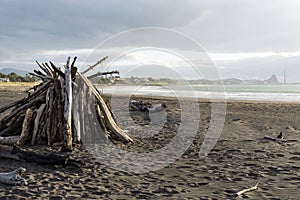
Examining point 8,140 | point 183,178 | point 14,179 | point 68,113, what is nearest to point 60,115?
point 68,113

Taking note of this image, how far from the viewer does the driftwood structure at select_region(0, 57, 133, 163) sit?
29.1 feet

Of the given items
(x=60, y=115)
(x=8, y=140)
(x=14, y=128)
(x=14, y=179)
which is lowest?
(x=14, y=179)

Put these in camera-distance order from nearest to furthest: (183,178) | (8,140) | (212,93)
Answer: (183,178) < (8,140) < (212,93)

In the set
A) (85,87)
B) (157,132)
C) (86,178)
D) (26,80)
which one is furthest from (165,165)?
(26,80)

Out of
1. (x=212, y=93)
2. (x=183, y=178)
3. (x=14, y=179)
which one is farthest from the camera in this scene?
(x=212, y=93)

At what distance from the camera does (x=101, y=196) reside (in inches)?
220

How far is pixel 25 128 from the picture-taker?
29.4 ft

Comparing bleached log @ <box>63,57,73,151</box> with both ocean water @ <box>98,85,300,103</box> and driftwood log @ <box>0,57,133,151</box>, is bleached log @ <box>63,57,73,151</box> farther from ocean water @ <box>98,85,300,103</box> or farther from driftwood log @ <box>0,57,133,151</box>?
ocean water @ <box>98,85,300,103</box>

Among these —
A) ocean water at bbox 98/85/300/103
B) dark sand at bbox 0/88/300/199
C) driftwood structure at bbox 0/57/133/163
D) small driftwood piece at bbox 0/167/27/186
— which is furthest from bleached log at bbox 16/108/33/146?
ocean water at bbox 98/85/300/103

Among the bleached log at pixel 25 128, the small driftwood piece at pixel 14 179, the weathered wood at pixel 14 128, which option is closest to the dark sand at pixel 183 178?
the small driftwood piece at pixel 14 179

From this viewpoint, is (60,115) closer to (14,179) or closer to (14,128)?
(14,128)

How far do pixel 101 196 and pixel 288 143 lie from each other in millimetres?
7060

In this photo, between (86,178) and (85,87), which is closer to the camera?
(86,178)

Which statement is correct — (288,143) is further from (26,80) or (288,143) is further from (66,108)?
(26,80)
